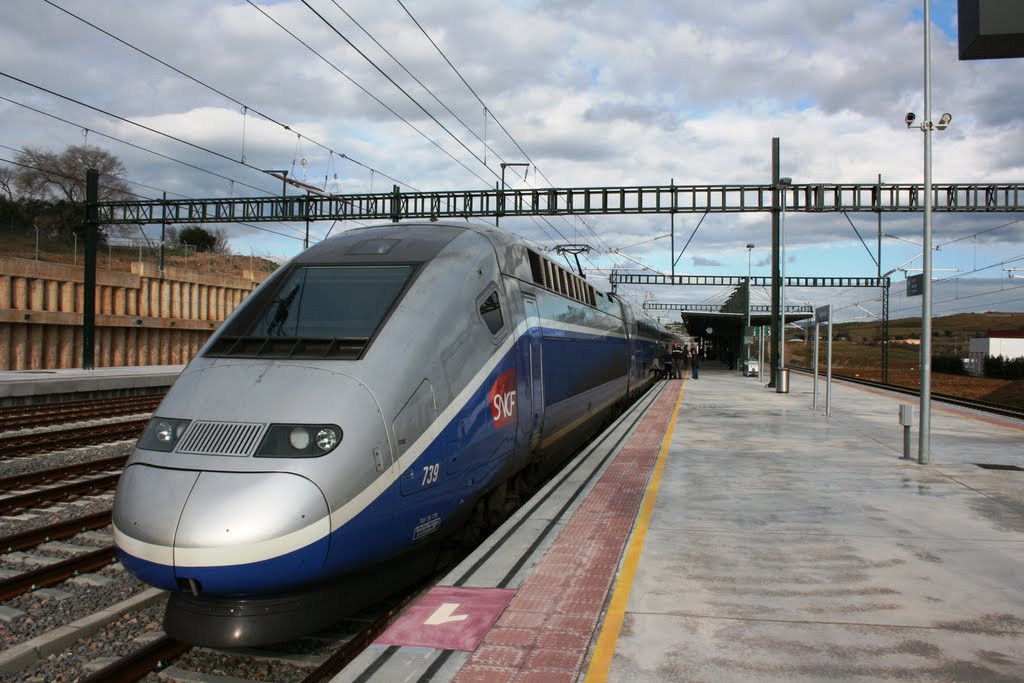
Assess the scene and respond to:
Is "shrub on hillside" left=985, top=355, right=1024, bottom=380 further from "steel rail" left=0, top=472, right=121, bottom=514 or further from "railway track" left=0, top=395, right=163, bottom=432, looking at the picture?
"steel rail" left=0, top=472, right=121, bottom=514

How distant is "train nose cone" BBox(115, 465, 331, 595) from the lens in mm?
4195

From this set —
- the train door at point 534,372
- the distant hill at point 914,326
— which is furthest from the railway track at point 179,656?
the distant hill at point 914,326

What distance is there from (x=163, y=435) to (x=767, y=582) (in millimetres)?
4382

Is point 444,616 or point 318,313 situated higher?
point 318,313

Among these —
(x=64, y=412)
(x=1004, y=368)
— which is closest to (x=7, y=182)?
(x=64, y=412)

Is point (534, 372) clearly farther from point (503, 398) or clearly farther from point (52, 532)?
point (52, 532)

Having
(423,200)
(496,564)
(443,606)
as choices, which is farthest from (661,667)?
(423,200)

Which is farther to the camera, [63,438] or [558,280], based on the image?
[63,438]

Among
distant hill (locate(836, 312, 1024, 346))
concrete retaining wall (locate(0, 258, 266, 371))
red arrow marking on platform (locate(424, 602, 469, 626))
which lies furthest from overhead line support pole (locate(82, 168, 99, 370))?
distant hill (locate(836, 312, 1024, 346))

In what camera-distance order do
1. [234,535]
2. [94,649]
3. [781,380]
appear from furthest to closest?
[781,380] < [94,649] < [234,535]

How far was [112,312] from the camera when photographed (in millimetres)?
36750

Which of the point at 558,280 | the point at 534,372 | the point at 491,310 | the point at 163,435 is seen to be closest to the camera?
the point at 163,435

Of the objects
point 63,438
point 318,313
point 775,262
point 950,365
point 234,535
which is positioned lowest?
point 63,438

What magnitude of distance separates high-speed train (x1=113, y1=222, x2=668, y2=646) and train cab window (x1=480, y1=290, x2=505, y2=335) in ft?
0.10
